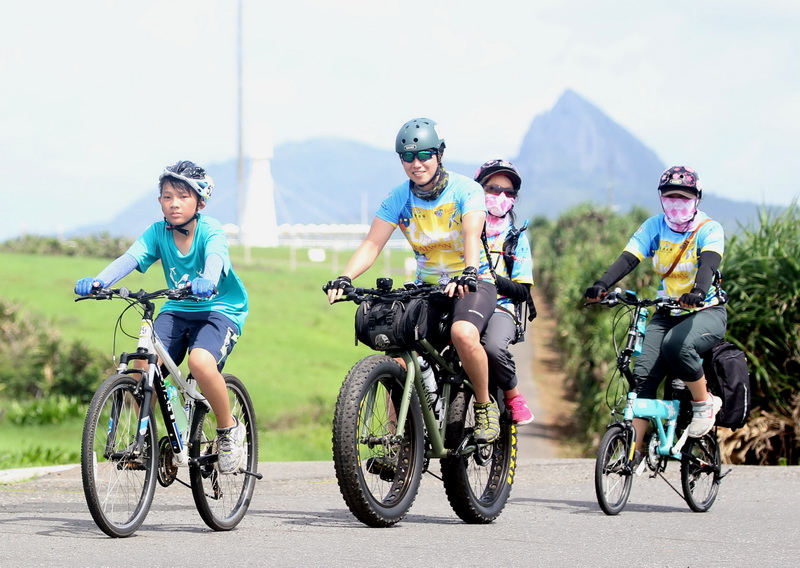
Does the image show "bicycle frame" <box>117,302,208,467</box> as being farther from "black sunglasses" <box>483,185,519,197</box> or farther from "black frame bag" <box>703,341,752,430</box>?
"black frame bag" <box>703,341,752,430</box>

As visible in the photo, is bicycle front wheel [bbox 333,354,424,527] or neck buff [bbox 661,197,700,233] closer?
bicycle front wheel [bbox 333,354,424,527]

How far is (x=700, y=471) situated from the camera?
8.76 m

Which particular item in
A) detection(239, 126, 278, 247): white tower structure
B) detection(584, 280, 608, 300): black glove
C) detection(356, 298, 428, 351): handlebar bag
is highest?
detection(239, 126, 278, 247): white tower structure

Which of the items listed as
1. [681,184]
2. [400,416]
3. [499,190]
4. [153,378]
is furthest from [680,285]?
[153,378]

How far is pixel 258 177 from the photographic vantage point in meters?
115

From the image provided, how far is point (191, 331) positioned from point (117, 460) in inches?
39.5

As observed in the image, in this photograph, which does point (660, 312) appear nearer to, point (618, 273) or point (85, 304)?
point (618, 273)

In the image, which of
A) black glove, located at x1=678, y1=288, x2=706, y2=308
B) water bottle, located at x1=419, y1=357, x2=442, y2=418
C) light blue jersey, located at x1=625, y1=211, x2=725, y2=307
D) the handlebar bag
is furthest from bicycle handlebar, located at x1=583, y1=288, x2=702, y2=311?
the handlebar bag

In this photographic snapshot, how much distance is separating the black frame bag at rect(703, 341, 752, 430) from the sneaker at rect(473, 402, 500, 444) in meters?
2.08

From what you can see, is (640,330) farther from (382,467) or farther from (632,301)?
(382,467)

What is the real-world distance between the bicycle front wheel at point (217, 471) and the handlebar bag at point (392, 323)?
2.85 feet

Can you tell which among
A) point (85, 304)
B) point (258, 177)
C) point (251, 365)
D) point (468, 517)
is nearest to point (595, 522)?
point (468, 517)

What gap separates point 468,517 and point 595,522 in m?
0.88

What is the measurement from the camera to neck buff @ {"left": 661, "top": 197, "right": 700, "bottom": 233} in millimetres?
8398
